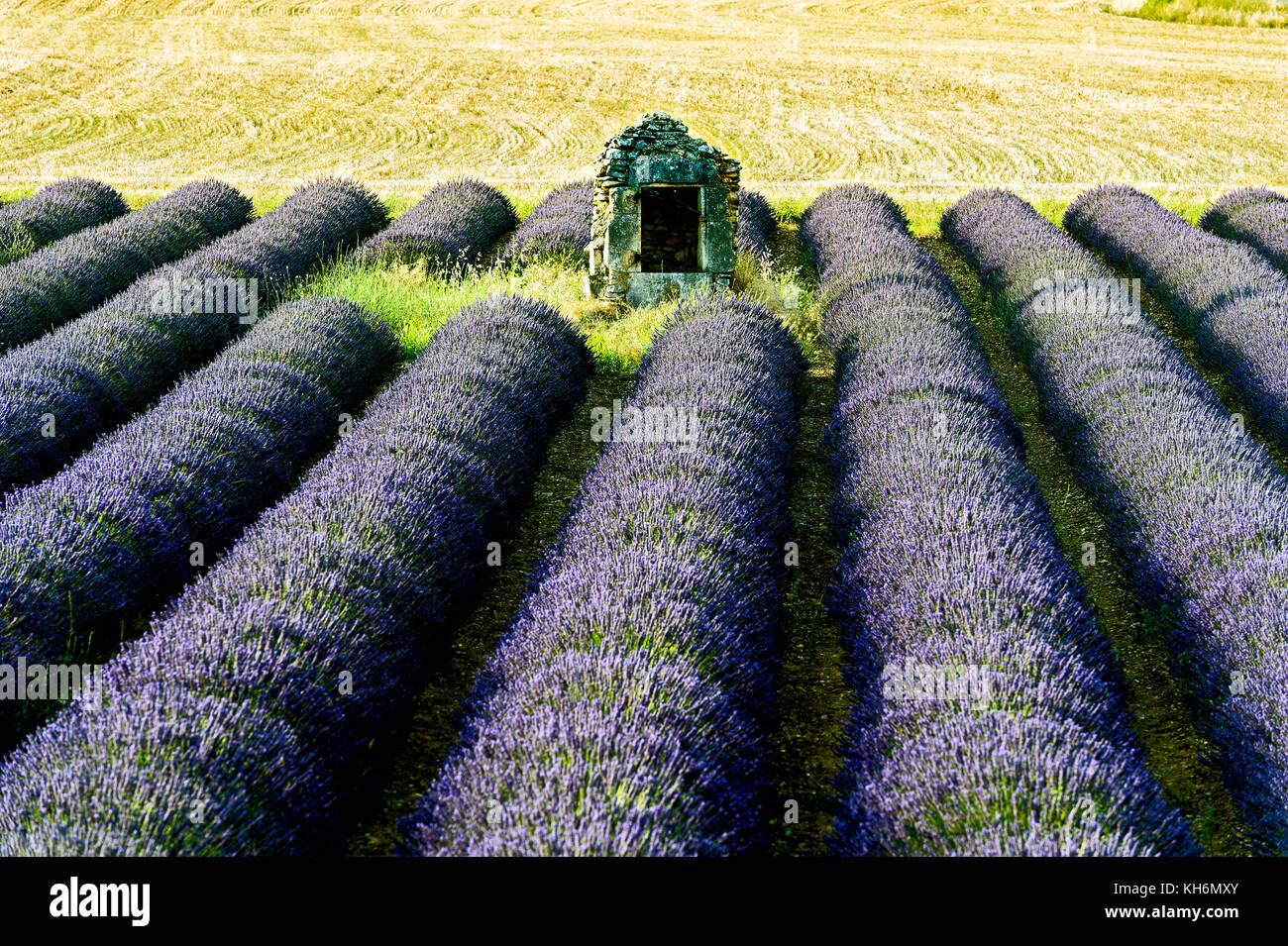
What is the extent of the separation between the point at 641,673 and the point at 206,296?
6.57 m

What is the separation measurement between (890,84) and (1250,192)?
10409mm

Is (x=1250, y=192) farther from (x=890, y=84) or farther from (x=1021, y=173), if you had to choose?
(x=890, y=84)

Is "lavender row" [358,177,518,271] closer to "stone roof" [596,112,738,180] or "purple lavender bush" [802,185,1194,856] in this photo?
"stone roof" [596,112,738,180]

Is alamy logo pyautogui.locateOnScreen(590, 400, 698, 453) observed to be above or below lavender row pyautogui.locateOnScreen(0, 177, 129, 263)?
above

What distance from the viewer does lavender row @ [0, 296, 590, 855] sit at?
2.67m

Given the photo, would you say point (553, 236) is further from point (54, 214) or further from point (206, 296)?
point (54, 214)

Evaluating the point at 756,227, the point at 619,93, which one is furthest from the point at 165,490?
the point at 619,93

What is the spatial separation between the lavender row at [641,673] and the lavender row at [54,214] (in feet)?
26.7

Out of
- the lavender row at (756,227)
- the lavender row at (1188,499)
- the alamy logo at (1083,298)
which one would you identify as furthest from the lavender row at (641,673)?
the lavender row at (756,227)

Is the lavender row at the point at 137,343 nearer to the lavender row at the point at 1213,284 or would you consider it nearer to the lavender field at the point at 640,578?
the lavender field at the point at 640,578

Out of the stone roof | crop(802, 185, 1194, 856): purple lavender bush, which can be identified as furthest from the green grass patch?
crop(802, 185, 1194, 856): purple lavender bush

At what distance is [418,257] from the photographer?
1034 centimetres

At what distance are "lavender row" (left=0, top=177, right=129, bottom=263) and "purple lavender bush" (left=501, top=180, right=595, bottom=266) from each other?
489 centimetres
